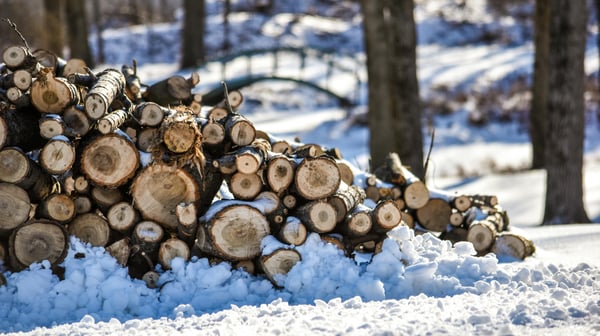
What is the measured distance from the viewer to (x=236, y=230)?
5105mm

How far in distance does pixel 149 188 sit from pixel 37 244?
865 mm

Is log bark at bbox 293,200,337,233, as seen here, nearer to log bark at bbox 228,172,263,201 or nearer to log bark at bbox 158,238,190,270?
log bark at bbox 228,172,263,201

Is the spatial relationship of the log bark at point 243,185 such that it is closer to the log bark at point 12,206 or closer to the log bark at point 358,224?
the log bark at point 358,224

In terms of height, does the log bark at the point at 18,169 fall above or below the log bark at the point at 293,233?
above

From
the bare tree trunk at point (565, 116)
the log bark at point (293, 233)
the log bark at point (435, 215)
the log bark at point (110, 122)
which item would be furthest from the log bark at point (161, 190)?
the bare tree trunk at point (565, 116)

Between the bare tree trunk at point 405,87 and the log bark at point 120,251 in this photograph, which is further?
the bare tree trunk at point 405,87

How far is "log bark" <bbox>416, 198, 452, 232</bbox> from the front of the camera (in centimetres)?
679

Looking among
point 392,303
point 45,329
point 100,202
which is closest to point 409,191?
point 392,303

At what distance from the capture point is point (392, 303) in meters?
4.44

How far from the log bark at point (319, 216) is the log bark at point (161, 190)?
808 mm

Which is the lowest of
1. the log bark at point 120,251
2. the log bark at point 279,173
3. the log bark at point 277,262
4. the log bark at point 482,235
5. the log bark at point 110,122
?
the log bark at point 482,235

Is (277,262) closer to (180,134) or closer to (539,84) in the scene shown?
(180,134)

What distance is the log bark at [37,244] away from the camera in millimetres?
4965

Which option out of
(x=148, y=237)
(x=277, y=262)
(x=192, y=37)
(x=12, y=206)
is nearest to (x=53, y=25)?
(x=192, y=37)
